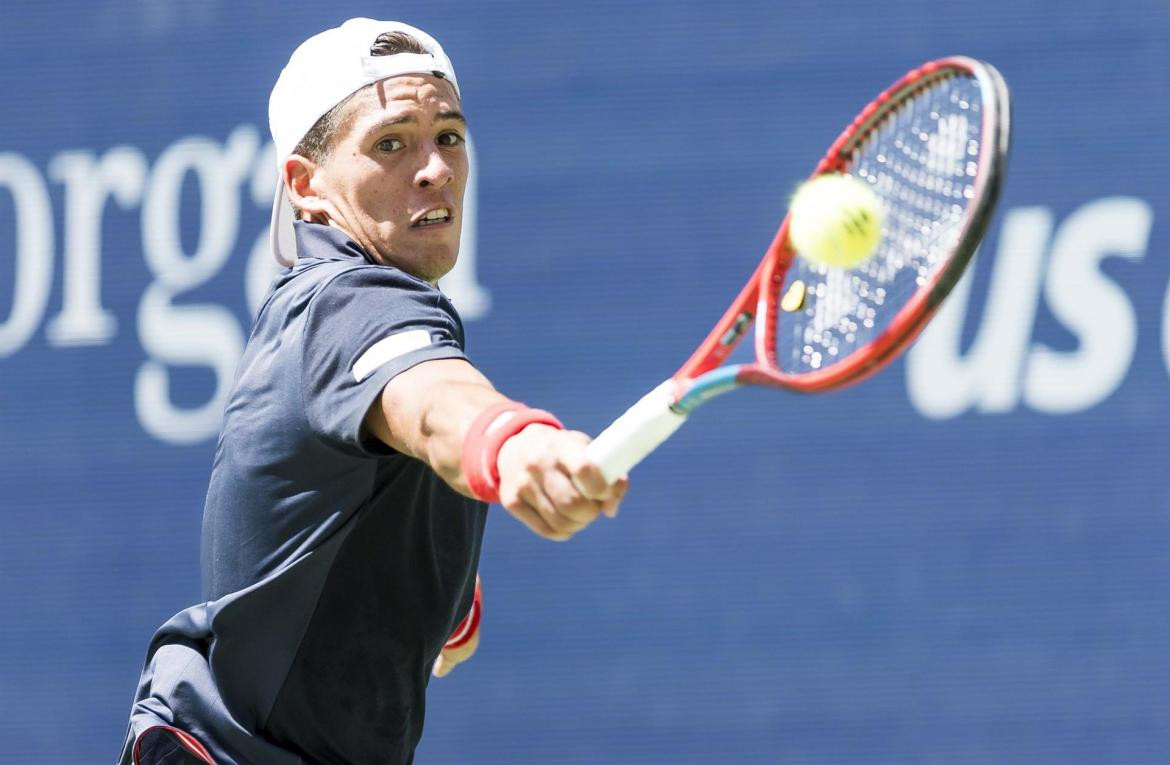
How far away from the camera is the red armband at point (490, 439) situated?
1.39m

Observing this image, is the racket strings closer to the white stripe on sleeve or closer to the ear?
the white stripe on sleeve

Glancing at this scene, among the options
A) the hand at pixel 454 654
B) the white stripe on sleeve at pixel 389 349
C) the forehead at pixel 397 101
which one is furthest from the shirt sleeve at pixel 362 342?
the hand at pixel 454 654

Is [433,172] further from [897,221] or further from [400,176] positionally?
[897,221]

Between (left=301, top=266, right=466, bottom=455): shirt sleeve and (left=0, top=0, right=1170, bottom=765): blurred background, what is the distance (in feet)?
6.52

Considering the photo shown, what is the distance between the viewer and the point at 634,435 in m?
1.41

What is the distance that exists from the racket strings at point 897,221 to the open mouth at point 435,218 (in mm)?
377

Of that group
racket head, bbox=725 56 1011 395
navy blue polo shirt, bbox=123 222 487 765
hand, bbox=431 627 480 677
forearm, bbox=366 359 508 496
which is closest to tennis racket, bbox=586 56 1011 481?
racket head, bbox=725 56 1011 395

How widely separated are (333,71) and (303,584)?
58 centimetres

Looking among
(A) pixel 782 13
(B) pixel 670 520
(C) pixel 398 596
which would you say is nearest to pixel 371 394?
(C) pixel 398 596

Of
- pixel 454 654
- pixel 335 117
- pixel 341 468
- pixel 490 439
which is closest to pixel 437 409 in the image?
pixel 490 439

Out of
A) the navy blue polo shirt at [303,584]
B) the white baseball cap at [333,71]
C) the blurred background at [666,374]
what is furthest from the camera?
the blurred background at [666,374]

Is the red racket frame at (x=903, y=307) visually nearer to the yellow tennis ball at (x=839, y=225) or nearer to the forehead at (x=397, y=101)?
the yellow tennis ball at (x=839, y=225)

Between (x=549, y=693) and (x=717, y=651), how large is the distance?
0.36 m

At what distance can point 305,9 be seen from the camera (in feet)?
12.5
